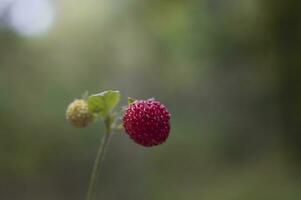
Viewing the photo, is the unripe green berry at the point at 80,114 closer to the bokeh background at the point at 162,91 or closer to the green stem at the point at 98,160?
the green stem at the point at 98,160

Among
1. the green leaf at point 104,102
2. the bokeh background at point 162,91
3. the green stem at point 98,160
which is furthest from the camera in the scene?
the bokeh background at point 162,91

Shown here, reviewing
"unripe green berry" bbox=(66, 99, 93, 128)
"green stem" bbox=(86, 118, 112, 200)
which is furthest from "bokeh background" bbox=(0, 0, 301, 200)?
"green stem" bbox=(86, 118, 112, 200)

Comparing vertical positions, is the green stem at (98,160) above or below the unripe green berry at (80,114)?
below

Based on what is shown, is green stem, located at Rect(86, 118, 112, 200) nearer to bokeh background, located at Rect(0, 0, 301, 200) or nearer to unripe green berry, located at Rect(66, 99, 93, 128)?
unripe green berry, located at Rect(66, 99, 93, 128)

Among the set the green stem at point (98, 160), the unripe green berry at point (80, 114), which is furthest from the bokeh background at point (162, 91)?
the green stem at point (98, 160)

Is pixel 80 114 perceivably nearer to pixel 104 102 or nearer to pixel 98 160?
pixel 104 102
